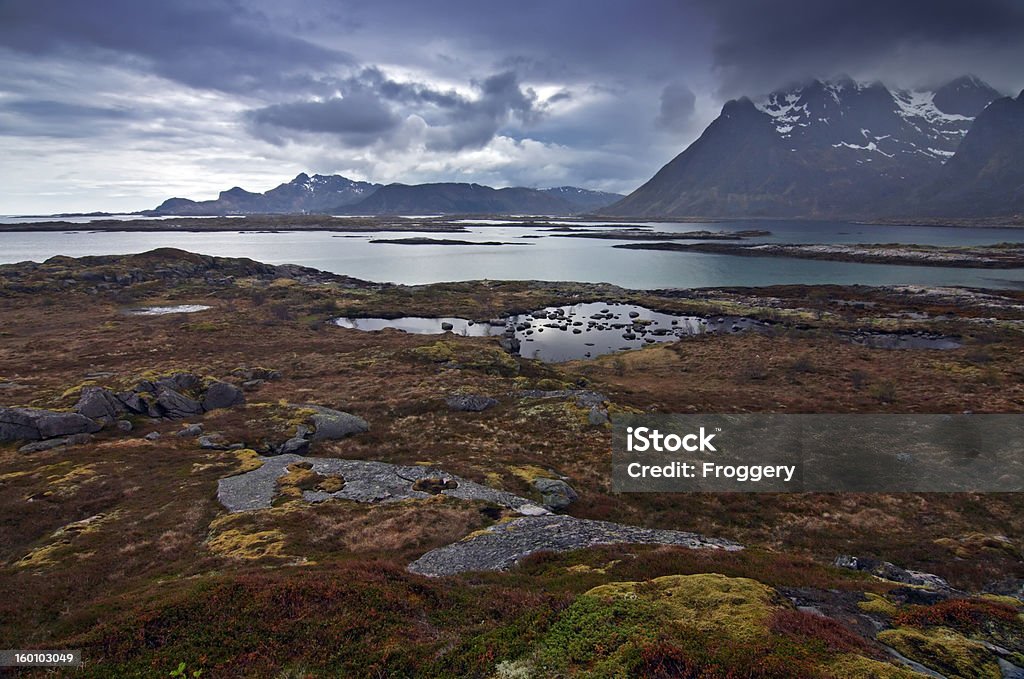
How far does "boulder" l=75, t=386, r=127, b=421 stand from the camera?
40.6m

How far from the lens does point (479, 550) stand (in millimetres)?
22266

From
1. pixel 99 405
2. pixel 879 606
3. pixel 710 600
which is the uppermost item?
pixel 710 600

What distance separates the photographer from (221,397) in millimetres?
47375

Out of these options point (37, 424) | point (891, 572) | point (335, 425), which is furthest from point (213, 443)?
point (891, 572)

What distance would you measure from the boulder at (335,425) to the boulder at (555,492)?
17.7 meters

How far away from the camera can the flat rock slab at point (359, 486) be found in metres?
28.2

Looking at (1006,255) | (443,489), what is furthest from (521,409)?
(1006,255)

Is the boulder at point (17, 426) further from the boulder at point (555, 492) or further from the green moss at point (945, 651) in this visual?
the green moss at point (945, 651)

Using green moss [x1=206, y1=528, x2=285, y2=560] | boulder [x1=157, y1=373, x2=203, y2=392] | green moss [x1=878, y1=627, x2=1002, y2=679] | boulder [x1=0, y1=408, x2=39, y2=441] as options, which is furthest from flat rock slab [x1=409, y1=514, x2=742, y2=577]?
boulder [x1=157, y1=373, x2=203, y2=392]

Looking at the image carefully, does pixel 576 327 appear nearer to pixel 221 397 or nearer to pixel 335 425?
pixel 335 425

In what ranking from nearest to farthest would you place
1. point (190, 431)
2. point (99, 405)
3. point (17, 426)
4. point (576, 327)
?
1. point (17, 426)
2. point (190, 431)
3. point (99, 405)
4. point (576, 327)

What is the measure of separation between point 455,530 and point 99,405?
36.1 meters

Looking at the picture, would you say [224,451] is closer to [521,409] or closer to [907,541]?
[521,409]

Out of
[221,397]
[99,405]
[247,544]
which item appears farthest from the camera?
[221,397]
